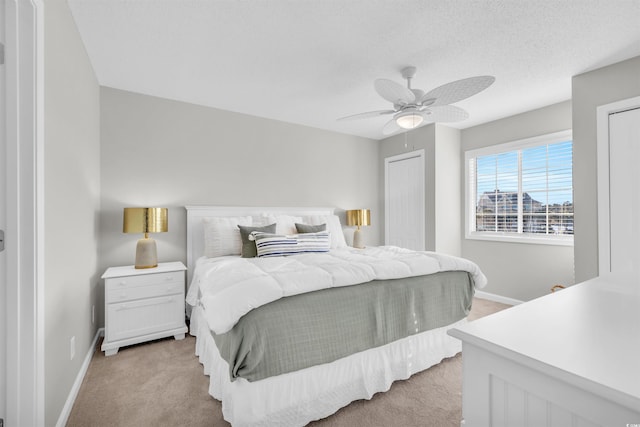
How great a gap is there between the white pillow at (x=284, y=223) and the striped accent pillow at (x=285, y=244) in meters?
0.48

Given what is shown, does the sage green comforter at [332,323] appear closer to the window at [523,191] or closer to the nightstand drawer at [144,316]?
the nightstand drawer at [144,316]

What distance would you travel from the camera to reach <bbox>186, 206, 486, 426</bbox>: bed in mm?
1454

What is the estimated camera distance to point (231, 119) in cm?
361

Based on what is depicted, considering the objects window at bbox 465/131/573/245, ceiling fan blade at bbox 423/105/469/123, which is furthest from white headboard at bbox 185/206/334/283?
window at bbox 465/131/573/245

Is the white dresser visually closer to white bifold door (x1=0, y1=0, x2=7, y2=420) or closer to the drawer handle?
white bifold door (x1=0, y1=0, x2=7, y2=420)

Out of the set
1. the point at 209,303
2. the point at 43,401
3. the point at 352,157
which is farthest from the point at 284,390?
the point at 352,157

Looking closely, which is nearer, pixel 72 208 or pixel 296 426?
pixel 296 426

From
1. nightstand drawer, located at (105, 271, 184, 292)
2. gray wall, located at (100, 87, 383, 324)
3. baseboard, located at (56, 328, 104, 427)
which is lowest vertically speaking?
baseboard, located at (56, 328, 104, 427)

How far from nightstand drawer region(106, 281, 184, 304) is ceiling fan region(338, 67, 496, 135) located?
2.34 m

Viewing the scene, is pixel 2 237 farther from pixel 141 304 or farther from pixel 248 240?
pixel 248 240

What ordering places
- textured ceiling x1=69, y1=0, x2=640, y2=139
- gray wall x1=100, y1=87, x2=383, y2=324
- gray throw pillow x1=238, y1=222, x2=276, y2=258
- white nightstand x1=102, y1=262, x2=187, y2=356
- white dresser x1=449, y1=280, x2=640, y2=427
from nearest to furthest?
white dresser x1=449, y1=280, x2=640, y2=427, textured ceiling x1=69, y1=0, x2=640, y2=139, white nightstand x1=102, y1=262, x2=187, y2=356, gray throw pillow x1=238, y1=222, x2=276, y2=258, gray wall x1=100, y1=87, x2=383, y2=324

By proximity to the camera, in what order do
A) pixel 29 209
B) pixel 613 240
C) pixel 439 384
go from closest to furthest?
pixel 29 209
pixel 439 384
pixel 613 240

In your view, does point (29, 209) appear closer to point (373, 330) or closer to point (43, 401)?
point (43, 401)

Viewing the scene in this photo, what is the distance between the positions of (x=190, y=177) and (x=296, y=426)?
108 inches
